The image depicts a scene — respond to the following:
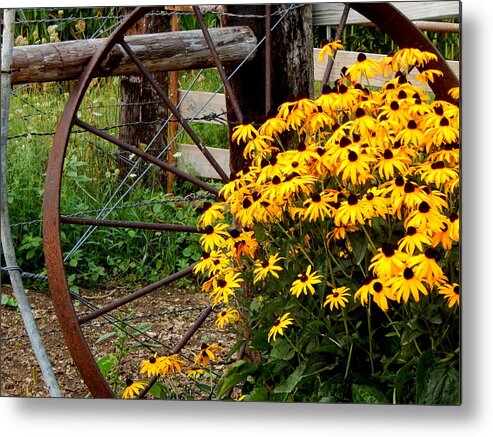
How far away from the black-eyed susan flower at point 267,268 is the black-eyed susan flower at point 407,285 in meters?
0.30

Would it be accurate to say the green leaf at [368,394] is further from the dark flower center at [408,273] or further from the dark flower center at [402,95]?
the dark flower center at [402,95]

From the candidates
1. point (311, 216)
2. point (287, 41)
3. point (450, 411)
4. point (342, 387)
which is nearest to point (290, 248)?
point (311, 216)

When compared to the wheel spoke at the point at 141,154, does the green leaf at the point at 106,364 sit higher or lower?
lower

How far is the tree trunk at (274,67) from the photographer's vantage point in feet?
10.8

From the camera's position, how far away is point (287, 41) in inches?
130

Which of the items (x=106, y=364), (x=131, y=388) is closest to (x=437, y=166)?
(x=131, y=388)

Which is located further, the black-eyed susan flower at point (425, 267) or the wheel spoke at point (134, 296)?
the wheel spoke at point (134, 296)

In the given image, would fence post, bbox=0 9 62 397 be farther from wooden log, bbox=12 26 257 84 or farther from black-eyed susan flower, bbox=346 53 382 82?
black-eyed susan flower, bbox=346 53 382 82

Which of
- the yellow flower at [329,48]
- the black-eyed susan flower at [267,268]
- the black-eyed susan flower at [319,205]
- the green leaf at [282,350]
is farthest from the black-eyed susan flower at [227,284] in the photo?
the yellow flower at [329,48]

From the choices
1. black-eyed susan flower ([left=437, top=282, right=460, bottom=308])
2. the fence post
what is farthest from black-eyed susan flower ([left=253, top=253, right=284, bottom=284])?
the fence post

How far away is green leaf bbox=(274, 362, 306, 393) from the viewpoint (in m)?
2.84

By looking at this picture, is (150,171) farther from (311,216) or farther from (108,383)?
(311,216)

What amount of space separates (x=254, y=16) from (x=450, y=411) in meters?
1.22

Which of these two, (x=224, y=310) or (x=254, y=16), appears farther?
(x=254, y=16)
